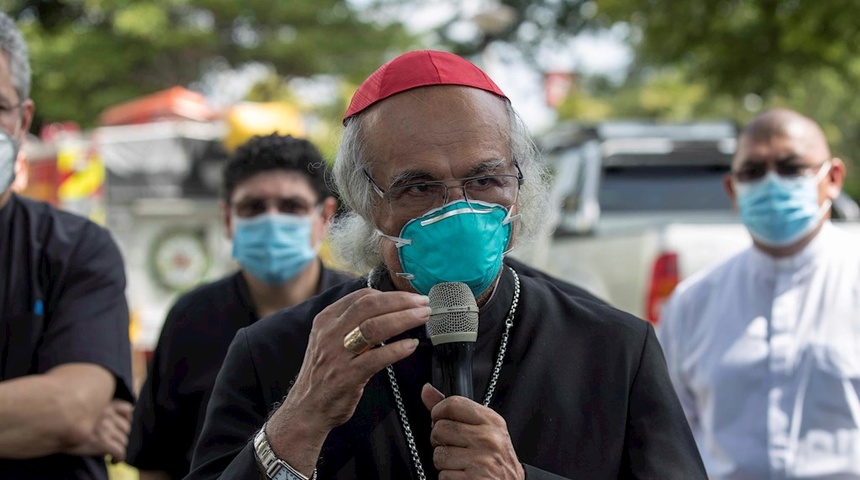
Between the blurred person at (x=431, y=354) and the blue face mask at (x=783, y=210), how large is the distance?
2.10m

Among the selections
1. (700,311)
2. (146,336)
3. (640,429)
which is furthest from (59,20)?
(640,429)

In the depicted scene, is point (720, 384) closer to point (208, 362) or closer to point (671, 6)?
point (208, 362)

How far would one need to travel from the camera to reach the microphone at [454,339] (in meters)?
2.00

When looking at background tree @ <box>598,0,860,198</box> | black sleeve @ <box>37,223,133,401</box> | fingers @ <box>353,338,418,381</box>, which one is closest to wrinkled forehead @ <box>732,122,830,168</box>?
black sleeve @ <box>37,223,133,401</box>

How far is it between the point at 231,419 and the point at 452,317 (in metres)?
0.61

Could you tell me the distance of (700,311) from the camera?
440 centimetres

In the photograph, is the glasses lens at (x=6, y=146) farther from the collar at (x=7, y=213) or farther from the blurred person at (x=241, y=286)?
the blurred person at (x=241, y=286)

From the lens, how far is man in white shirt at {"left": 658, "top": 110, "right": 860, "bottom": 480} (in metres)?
3.86

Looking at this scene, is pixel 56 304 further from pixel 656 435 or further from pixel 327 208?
pixel 656 435

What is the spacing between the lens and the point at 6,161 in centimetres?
300

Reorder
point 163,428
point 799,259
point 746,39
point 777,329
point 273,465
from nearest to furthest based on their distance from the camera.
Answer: point 273,465, point 163,428, point 777,329, point 799,259, point 746,39

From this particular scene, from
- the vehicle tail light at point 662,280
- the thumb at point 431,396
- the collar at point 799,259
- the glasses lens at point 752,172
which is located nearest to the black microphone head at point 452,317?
the thumb at point 431,396

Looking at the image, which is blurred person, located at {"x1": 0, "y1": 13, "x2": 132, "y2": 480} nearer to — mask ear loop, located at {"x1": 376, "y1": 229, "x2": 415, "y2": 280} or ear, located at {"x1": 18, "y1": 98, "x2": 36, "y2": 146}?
ear, located at {"x1": 18, "y1": 98, "x2": 36, "y2": 146}

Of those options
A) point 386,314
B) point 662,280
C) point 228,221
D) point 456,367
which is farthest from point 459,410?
point 662,280
